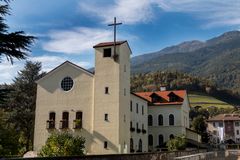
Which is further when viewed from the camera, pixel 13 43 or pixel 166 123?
pixel 166 123

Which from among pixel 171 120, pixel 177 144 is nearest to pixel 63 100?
pixel 177 144

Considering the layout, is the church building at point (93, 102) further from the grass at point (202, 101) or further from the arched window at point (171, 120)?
the grass at point (202, 101)

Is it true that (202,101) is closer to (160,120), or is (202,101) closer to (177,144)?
(160,120)

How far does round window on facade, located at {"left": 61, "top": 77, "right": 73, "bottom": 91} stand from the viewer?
48781mm

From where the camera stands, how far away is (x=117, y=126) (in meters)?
44.8

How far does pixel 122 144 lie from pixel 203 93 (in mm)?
136448

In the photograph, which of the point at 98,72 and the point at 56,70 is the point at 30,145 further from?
the point at 98,72

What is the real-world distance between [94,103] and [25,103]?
18.3m

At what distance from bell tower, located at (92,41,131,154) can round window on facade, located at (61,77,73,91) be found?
3880 mm

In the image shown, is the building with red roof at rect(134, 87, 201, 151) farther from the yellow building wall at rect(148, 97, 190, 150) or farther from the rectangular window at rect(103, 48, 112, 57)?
the rectangular window at rect(103, 48, 112, 57)

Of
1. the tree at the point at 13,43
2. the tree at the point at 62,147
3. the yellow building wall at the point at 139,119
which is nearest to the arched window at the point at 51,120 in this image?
the yellow building wall at the point at 139,119

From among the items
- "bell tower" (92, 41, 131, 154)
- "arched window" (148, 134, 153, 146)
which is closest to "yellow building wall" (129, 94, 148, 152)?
"arched window" (148, 134, 153, 146)

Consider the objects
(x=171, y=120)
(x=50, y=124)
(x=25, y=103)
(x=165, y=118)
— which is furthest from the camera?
(x=165, y=118)

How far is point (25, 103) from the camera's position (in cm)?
6031
